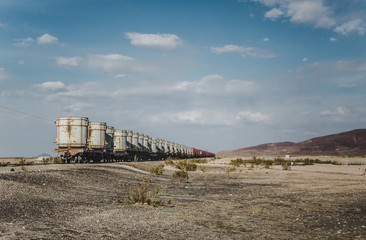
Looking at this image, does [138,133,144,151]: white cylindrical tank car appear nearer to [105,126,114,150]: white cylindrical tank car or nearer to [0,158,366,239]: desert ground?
[105,126,114,150]: white cylindrical tank car

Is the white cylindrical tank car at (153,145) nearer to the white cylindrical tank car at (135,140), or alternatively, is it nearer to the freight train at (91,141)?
the freight train at (91,141)

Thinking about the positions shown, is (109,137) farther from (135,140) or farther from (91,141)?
(135,140)

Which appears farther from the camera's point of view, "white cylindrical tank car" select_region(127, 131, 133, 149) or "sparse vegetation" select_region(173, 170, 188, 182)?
"white cylindrical tank car" select_region(127, 131, 133, 149)

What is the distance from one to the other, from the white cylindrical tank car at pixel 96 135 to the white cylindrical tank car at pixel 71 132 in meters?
3.15

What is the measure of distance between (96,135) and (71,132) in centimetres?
423

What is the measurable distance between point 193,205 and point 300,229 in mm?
3768

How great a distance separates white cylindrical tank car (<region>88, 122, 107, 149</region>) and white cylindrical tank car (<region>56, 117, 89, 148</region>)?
3152 mm

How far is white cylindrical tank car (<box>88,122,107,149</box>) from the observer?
32.5m

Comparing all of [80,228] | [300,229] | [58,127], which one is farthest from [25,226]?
[58,127]

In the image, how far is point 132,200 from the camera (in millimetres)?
10500

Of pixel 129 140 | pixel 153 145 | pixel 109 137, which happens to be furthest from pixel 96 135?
pixel 153 145

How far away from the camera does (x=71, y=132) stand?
28.8 m

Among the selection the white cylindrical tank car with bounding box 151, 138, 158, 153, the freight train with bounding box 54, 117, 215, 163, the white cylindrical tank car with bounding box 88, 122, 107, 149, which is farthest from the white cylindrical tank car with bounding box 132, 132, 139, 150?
the white cylindrical tank car with bounding box 88, 122, 107, 149

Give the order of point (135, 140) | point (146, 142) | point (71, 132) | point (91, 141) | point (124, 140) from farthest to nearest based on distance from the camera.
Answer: point (146, 142) < point (135, 140) < point (124, 140) < point (91, 141) < point (71, 132)
